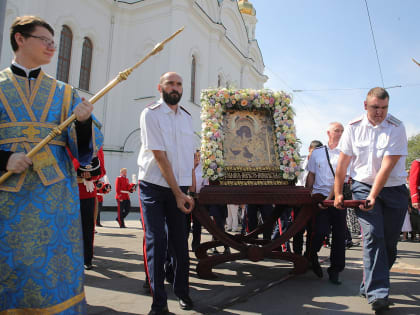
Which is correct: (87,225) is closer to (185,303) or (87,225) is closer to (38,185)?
(185,303)

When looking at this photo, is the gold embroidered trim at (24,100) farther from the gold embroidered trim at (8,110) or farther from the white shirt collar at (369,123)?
the white shirt collar at (369,123)

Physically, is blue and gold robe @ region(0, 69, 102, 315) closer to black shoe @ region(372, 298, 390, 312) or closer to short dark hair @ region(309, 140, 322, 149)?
black shoe @ region(372, 298, 390, 312)

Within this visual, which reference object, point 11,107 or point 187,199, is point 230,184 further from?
point 11,107

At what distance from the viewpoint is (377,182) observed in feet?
10.2

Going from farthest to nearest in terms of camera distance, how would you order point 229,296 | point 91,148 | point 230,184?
point 230,184, point 229,296, point 91,148

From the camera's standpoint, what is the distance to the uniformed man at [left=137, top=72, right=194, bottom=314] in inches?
116

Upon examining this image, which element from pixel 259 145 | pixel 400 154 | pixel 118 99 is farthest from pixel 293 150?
pixel 118 99

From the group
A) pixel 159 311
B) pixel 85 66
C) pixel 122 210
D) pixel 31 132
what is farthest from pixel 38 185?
pixel 85 66

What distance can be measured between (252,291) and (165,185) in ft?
5.12

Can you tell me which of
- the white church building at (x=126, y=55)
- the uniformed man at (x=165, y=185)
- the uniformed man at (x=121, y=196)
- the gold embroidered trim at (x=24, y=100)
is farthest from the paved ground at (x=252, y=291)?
the white church building at (x=126, y=55)

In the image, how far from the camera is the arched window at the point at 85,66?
17.2m

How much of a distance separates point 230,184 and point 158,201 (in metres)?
1.47

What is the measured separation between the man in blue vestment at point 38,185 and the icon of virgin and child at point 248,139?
2.42 meters

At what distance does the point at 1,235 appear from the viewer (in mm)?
1934
